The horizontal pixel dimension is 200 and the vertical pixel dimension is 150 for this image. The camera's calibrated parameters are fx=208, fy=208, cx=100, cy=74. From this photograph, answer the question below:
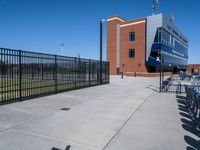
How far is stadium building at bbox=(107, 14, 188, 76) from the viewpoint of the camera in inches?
1658

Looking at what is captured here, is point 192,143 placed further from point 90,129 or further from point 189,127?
point 90,129

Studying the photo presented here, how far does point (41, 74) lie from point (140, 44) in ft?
104

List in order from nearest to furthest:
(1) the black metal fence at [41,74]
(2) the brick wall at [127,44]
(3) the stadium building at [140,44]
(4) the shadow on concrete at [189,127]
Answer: (4) the shadow on concrete at [189,127]
(1) the black metal fence at [41,74]
(3) the stadium building at [140,44]
(2) the brick wall at [127,44]

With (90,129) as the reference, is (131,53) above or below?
above

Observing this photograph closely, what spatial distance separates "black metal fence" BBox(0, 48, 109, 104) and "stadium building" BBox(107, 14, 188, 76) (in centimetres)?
2218

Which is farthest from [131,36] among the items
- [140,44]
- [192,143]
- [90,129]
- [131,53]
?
[192,143]

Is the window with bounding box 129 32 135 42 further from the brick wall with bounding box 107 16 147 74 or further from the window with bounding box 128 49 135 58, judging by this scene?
the window with bounding box 128 49 135 58

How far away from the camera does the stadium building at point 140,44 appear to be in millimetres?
42125

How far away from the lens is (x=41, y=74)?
17078mm

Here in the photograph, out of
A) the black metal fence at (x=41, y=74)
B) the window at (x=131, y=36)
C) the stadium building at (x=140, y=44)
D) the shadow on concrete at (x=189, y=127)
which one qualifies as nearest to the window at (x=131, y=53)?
the stadium building at (x=140, y=44)

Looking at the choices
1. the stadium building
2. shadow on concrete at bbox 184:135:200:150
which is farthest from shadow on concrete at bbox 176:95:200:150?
the stadium building

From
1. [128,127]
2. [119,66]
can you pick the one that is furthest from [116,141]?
[119,66]

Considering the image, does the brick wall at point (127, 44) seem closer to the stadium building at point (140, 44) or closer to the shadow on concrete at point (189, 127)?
the stadium building at point (140, 44)

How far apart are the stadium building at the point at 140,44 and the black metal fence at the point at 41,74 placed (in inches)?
873
